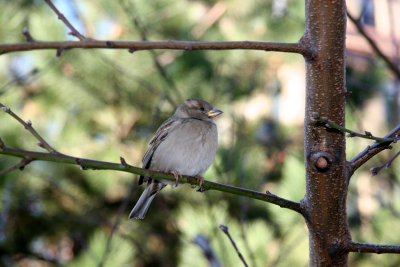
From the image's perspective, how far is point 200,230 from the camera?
3840mm

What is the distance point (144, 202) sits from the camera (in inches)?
123

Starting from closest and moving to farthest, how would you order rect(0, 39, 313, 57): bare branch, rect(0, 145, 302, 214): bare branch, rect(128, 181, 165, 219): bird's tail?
rect(0, 39, 313, 57): bare branch < rect(0, 145, 302, 214): bare branch < rect(128, 181, 165, 219): bird's tail

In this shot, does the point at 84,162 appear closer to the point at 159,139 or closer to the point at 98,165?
the point at 98,165

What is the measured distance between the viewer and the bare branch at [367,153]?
1517 millimetres

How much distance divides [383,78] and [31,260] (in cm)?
416

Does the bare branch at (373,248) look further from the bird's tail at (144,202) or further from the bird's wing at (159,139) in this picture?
the bird's wing at (159,139)

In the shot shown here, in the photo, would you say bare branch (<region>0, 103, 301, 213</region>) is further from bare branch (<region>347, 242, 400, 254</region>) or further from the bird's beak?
the bird's beak

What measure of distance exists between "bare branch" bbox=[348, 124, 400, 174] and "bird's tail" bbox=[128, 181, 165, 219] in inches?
65.2

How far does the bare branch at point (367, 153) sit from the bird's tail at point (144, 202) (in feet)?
5.43

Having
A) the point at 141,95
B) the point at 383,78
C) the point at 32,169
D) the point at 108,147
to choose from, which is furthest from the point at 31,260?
the point at 383,78

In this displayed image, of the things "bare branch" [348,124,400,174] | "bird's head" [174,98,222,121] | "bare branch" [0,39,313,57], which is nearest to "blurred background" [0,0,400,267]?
"bird's head" [174,98,222,121]

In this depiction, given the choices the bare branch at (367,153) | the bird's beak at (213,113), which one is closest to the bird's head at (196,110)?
the bird's beak at (213,113)

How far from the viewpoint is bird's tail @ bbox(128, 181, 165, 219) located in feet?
9.81

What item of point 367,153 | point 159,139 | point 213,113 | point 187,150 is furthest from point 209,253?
point 367,153
